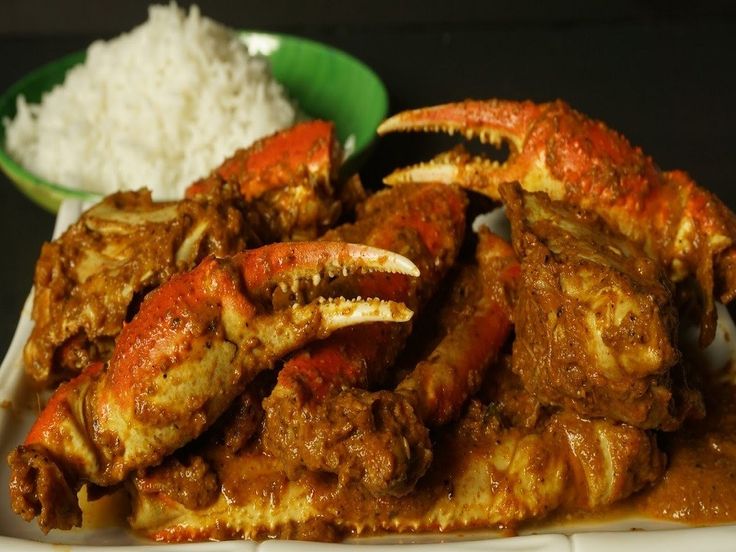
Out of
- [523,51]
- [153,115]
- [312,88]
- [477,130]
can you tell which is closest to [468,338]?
[477,130]

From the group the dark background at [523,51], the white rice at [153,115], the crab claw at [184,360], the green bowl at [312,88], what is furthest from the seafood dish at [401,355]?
the dark background at [523,51]

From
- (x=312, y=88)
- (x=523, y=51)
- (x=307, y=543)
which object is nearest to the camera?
(x=307, y=543)

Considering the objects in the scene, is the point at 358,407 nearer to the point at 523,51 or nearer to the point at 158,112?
the point at 158,112

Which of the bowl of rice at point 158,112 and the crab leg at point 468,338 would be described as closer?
the crab leg at point 468,338

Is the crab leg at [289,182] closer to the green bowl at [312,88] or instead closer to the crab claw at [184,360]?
the crab claw at [184,360]

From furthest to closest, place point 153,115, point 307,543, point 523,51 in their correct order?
1. point 523,51
2. point 153,115
3. point 307,543

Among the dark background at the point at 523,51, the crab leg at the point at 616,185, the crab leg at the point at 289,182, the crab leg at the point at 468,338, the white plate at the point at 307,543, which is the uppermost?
the crab leg at the point at 616,185

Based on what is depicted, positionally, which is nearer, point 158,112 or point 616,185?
point 616,185
